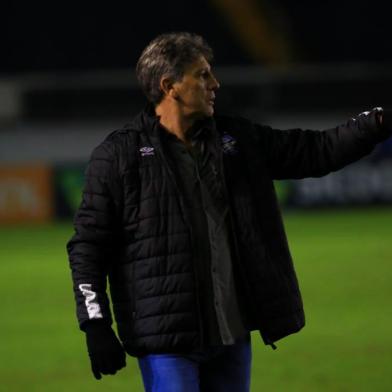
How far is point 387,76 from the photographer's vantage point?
27094 mm

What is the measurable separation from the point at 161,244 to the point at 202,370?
1.57ft

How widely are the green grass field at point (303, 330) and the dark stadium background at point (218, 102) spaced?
6 centimetres

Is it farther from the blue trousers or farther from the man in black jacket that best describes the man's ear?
the blue trousers

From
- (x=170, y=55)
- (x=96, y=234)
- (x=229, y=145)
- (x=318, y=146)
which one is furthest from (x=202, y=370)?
(x=170, y=55)

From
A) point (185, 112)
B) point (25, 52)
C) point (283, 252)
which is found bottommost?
point (283, 252)

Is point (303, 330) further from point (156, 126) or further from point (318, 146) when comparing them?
point (156, 126)

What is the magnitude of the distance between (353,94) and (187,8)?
18.3ft

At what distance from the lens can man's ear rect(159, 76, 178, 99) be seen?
380 cm

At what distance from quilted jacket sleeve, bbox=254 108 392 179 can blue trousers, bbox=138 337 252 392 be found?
0.62 meters

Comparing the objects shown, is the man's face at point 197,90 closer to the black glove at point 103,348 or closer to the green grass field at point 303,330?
the black glove at point 103,348

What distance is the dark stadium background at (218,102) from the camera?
14.0m

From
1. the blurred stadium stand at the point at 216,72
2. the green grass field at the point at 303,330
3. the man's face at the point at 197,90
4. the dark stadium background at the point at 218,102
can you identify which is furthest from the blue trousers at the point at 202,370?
the blurred stadium stand at the point at 216,72

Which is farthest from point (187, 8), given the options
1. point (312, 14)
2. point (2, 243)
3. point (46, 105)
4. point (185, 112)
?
point (185, 112)

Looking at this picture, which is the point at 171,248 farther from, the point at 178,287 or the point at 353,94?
the point at 353,94
